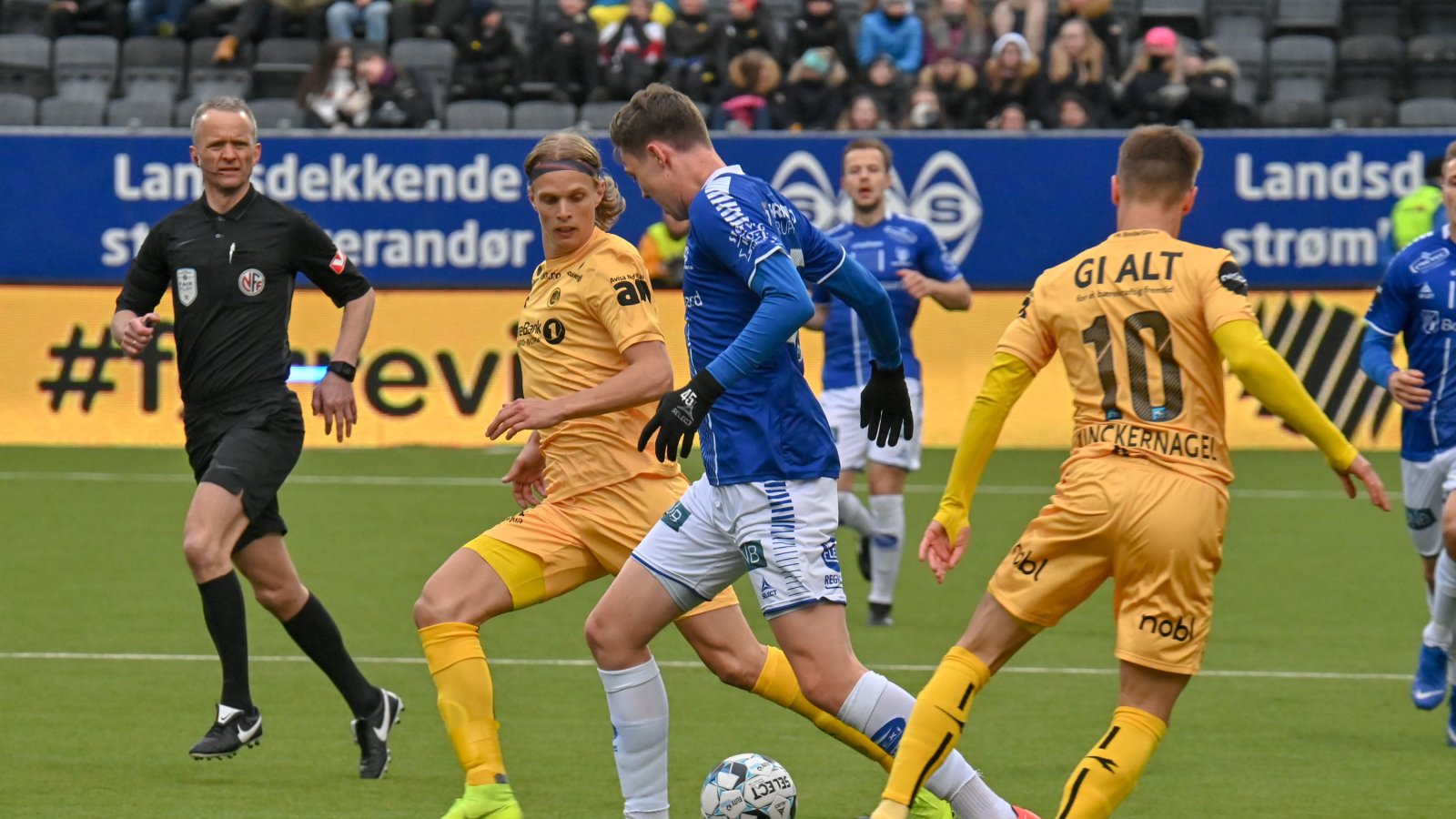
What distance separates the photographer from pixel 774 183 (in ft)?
63.3

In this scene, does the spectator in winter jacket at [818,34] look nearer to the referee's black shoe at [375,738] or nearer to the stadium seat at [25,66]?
the stadium seat at [25,66]

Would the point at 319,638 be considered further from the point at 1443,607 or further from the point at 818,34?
the point at 818,34

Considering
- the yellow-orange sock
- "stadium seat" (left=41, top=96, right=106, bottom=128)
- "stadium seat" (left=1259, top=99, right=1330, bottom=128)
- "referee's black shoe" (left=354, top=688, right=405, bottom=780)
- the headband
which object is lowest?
"referee's black shoe" (left=354, top=688, right=405, bottom=780)

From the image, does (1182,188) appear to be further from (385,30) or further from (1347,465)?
(385,30)

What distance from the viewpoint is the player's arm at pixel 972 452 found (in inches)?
217

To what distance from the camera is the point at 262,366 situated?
7293mm

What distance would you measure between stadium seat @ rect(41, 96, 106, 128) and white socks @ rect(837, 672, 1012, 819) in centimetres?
1744

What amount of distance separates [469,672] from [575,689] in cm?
279

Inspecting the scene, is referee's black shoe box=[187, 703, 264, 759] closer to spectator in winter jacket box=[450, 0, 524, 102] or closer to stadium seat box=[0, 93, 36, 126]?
spectator in winter jacket box=[450, 0, 524, 102]

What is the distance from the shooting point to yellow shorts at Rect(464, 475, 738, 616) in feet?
20.7

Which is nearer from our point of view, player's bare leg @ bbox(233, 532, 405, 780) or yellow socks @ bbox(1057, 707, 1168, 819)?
yellow socks @ bbox(1057, 707, 1168, 819)

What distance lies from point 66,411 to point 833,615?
45.3 feet

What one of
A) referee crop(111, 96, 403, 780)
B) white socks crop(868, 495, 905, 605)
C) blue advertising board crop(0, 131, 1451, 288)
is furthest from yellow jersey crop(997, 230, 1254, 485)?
blue advertising board crop(0, 131, 1451, 288)

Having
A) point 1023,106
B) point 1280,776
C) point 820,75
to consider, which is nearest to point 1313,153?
point 1023,106
